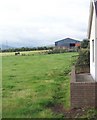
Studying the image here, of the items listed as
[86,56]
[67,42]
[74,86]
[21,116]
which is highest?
[67,42]

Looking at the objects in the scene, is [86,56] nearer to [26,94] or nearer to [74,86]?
[26,94]

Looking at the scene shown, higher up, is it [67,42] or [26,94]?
[67,42]

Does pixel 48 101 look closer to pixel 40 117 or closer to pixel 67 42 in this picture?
pixel 40 117

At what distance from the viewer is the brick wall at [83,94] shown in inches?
379

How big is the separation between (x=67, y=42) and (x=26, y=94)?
72.0 metres

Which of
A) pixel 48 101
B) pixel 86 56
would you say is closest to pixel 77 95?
pixel 48 101

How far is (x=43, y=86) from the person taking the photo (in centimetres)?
1421

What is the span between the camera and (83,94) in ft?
31.8

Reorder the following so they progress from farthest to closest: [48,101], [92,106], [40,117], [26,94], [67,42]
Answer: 1. [67,42]
2. [26,94]
3. [48,101]
4. [92,106]
5. [40,117]

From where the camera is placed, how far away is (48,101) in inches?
417

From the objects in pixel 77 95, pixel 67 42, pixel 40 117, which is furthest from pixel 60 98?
pixel 67 42

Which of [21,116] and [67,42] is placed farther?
[67,42]

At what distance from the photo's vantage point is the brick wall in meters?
9.63

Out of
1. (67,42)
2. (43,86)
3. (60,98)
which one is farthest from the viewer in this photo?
(67,42)
